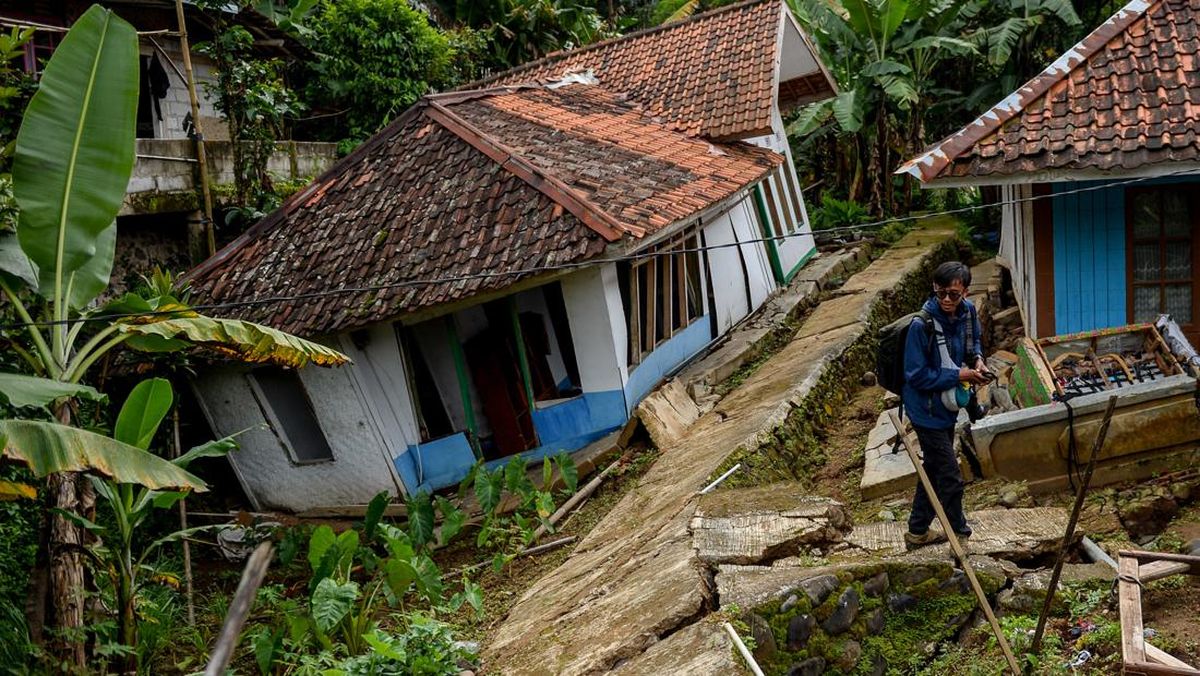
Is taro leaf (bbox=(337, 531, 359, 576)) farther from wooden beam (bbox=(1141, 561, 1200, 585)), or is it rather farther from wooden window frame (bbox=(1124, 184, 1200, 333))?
wooden window frame (bbox=(1124, 184, 1200, 333))

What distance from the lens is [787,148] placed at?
17.8 meters

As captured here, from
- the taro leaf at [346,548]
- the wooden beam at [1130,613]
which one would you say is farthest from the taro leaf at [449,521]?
the wooden beam at [1130,613]

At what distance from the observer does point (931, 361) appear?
19.9 ft

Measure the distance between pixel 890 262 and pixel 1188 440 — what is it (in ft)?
28.8

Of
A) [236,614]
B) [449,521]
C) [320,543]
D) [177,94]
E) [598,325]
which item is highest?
[177,94]

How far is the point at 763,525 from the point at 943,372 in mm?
1582

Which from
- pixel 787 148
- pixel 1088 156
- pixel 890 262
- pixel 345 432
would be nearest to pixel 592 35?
pixel 787 148

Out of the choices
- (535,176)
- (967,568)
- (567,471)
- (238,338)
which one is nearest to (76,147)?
(238,338)

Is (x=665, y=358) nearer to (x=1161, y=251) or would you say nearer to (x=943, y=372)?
(x=1161, y=251)

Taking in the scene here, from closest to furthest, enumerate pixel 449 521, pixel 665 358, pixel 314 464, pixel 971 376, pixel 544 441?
pixel 971 376 < pixel 449 521 < pixel 544 441 < pixel 314 464 < pixel 665 358

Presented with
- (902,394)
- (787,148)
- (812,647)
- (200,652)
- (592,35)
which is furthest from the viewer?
(592,35)

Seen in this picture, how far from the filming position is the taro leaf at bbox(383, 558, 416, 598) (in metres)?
7.94

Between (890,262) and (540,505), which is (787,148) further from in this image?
(540,505)

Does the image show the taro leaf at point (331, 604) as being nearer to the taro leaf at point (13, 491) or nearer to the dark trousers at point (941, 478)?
the taro leaf at point (13, 491)
